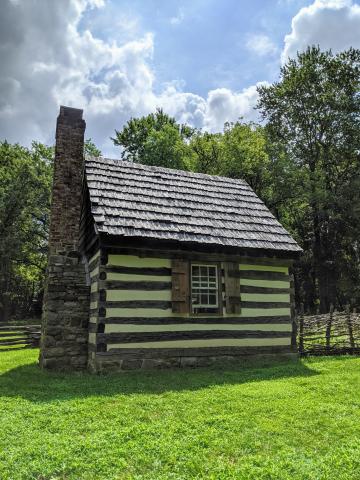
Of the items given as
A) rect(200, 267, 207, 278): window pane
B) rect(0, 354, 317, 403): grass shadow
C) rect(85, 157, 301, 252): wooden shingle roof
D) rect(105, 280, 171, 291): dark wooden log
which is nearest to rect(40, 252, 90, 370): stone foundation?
rect(0, 354, 317, 403): grass shadow

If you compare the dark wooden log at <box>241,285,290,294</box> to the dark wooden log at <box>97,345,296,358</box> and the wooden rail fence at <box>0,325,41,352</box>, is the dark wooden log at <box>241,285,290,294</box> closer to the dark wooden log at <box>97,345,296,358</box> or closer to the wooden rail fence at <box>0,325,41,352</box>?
the dark wooden log at <box>97,345,296,358</box>

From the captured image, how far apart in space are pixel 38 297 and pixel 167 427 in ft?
121

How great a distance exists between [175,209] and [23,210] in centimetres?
2272

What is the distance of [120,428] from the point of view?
5.48 meters

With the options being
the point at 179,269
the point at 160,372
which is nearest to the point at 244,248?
the point at 179,269

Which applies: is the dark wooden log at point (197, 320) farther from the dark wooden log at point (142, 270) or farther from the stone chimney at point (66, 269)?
the stone chimney at point (66, 269)

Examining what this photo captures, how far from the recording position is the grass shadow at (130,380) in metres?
7.50

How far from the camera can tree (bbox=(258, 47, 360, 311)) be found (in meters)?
30.3

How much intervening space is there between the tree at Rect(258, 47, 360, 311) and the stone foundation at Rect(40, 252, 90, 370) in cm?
2225

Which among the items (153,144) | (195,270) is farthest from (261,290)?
(153,144)

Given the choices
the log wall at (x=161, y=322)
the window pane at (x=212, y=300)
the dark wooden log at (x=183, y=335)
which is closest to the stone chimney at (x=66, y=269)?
the log wall at (x=161, y=322)

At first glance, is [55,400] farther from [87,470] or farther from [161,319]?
[161,319]

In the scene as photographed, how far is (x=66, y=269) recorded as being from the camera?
36.8 ft

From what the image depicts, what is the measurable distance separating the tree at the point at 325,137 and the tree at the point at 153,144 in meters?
7.58
